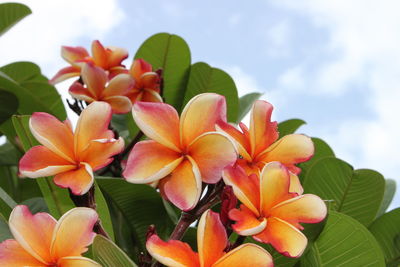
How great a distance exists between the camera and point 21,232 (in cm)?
78

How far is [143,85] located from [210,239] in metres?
0.92

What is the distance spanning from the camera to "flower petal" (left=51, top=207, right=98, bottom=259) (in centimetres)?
77

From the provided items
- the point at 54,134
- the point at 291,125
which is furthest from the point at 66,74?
the point at 54,134

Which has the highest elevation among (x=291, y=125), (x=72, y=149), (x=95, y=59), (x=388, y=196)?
(x=72, y=149)

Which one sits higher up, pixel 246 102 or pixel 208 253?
pixel 208 253

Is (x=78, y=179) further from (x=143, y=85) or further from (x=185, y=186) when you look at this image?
(x=143, y=85)

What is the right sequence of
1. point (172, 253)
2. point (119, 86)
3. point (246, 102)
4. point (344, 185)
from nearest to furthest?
point (172, 253)
point (344, 185)
point (119, 86)
point (246, 102)

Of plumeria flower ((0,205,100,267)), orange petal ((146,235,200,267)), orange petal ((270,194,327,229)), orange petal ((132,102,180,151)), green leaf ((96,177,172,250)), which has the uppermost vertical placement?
orange petal ((132,102,180,151))

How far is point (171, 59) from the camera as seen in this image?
190 cm

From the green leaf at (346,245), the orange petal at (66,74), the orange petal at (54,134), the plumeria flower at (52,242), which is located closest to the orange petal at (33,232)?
the plumeria flower at (52,242)

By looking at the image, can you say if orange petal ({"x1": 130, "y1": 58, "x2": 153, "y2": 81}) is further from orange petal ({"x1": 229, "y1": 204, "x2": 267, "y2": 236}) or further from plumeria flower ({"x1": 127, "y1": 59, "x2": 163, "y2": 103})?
orange petal ({"x1": 229, "y1": 204, "x2": 267, "y2": 236})

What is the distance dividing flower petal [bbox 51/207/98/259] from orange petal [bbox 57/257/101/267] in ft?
0.05

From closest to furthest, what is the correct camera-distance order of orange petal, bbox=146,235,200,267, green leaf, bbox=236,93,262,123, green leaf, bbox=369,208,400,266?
orange petal, bbox=146,235,200,267, green leaf, bbox=369,208,400,266, green leaf, bbox=236,93,262,123

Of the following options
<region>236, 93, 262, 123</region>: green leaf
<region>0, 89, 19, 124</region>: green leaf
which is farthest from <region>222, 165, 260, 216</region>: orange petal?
<region>236, 93, 262, 123</region>: green leaf
